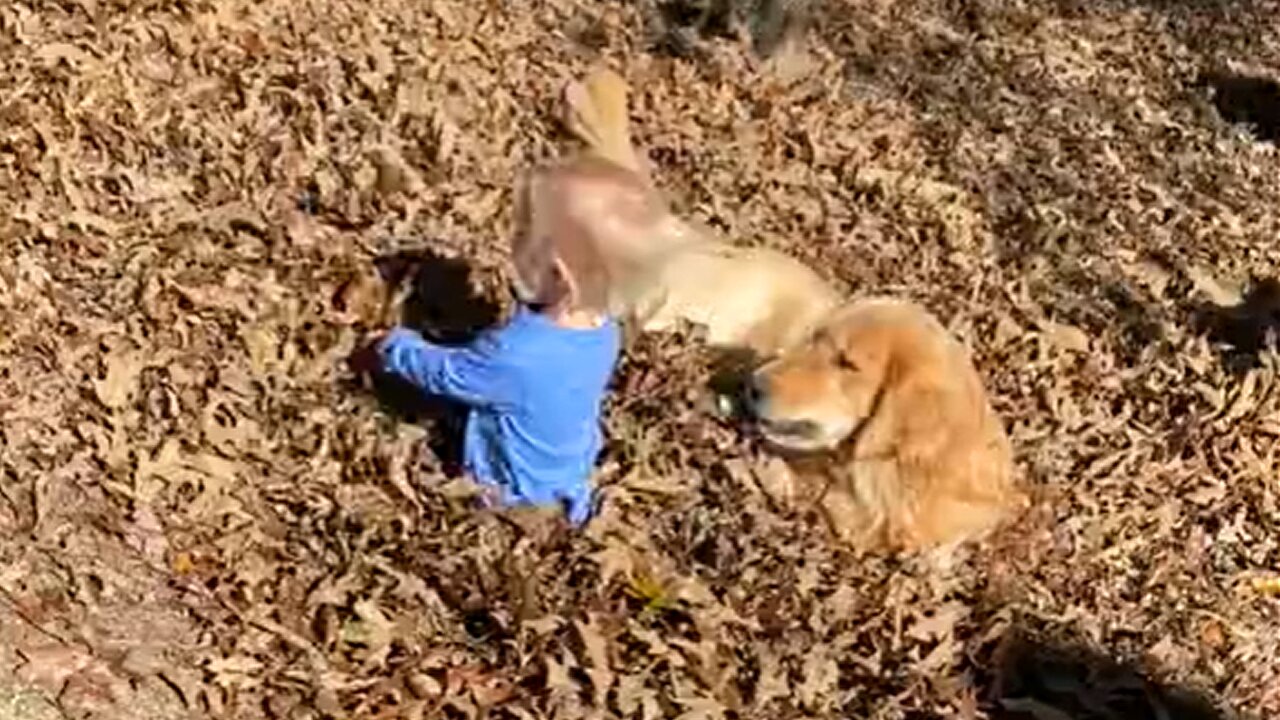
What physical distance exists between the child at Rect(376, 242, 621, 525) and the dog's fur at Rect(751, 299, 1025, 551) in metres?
0.48

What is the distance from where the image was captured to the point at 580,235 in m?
5.23

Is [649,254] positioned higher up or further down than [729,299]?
higher up

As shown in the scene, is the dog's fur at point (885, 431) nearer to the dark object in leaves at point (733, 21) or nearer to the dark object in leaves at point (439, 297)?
the dark object in leaves at point (439, 297)

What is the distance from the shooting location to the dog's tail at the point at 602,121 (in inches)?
253

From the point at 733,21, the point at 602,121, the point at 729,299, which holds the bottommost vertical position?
the point at 729,299

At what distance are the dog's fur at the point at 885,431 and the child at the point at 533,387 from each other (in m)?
0.48

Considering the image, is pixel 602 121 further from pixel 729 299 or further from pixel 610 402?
pixel 610 402

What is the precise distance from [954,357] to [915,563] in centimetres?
45

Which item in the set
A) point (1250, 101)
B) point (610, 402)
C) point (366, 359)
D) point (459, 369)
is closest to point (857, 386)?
point (610, 402)

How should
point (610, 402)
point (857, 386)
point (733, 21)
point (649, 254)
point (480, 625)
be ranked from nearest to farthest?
point (480, 625) < point (857, 386) < point (610, 402) < point (649, 254) < point (733, 21)

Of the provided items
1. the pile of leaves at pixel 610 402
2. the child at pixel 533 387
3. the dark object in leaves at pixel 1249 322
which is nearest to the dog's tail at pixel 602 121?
the pile of leaves at pixel 610 402

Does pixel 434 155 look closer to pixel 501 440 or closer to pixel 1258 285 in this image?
pixel 501 440

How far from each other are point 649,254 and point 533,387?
1003 mm

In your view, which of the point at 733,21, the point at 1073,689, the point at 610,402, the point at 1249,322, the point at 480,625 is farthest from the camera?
the point at 733,21
